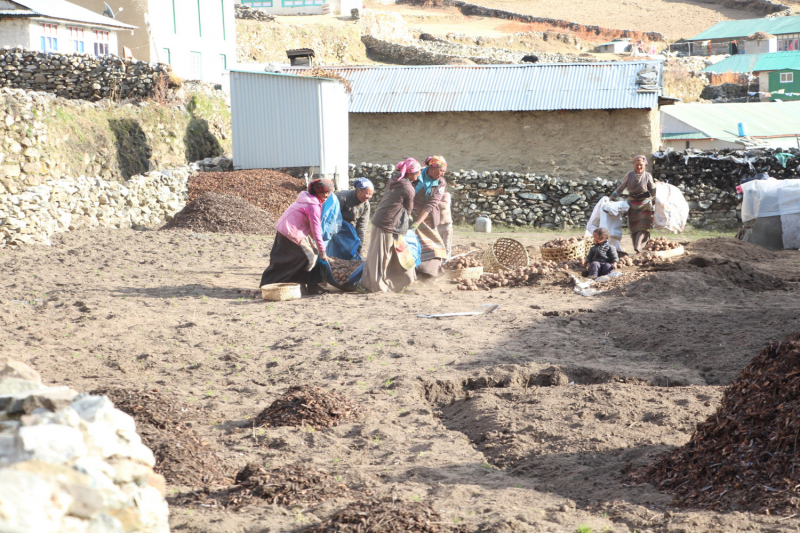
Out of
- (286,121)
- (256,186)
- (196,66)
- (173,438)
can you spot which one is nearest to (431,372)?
(173,438)

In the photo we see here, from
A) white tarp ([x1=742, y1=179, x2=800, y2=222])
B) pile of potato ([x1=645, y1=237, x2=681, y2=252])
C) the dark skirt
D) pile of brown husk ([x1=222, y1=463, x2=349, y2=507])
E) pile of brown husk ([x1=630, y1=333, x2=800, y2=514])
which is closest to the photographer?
pile of brown husk ([x1=630, y1=333, x2=800, y2=514])

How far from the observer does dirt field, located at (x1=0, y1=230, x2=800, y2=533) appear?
12.5 feet

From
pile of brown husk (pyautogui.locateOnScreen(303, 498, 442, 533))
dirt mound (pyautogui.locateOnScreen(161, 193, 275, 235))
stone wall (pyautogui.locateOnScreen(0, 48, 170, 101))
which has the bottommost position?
pile of brown husk (pyautogui.locateOnScreen(303, 498, 442, 533))

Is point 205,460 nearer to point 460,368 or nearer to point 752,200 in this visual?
point 460,368

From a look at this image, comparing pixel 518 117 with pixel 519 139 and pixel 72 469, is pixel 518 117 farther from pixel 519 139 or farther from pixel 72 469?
pixel 72 469

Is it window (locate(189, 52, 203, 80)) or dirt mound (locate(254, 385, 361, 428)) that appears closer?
dirt mound (locate(254, 385, 361, 428))

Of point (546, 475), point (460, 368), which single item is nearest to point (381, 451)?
point (546, 475)

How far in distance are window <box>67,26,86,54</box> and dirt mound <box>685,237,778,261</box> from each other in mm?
19145

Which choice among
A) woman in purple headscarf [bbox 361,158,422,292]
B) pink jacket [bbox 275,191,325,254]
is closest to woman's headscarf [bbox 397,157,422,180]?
woman in purple headscarf [bbox 361,158,422,292]

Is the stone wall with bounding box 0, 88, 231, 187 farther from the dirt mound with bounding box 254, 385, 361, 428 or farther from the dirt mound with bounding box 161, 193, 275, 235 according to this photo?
the dirt mound with bounding box 254, 385, 361, 428

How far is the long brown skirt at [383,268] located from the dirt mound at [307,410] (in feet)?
12.5

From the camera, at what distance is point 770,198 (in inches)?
518

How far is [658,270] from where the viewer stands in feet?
33.5

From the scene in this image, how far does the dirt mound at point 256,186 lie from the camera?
1531 cm
